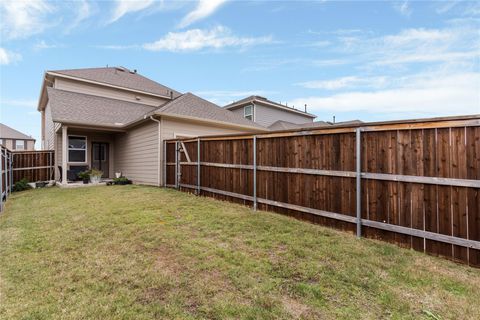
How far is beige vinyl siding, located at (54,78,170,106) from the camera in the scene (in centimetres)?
1412

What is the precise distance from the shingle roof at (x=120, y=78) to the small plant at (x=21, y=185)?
21.1ft

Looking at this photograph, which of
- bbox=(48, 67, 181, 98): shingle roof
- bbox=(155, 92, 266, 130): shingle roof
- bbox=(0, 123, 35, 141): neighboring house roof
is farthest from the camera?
bbox=(0, 123, 35, 141): neighboring house roof

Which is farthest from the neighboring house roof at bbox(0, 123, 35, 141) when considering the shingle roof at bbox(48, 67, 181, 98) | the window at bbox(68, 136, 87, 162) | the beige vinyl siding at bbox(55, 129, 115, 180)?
the window at bbox(68, 136, 87, 162)

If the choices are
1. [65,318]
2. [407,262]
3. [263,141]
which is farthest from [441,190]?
[65,318]

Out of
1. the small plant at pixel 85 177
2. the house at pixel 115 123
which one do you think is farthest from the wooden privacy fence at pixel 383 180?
the small plant at pixel 85 177

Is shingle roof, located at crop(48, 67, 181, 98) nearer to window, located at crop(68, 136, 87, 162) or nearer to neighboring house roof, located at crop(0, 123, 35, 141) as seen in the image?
window, located at crop(68, 136, 87, 162)

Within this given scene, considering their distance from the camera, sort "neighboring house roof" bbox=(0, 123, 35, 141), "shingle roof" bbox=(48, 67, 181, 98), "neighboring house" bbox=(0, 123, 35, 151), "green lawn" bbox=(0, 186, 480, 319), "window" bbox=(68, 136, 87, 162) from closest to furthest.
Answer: "green lawn" bbox=(0, 186, 480, 319) → "window" bbox=(68, 136, 87, 162) → "shingle roof" bbox=(48, 67, 181, 98) → "neighboring house" bbox=(0, 123, 35, 151) → "neighboring house roof" bbox=(0, 123, 35, 141)

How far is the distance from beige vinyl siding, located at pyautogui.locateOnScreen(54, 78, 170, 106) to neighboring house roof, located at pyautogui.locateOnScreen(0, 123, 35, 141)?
1107 inches

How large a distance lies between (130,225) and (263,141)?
3295mm

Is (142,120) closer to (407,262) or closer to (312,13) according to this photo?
(312,13)

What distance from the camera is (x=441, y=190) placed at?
328cm

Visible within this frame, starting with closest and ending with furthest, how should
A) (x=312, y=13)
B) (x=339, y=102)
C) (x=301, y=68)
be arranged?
(x=312, y=13) < (x=301, y=68) < (x=339, y=102)

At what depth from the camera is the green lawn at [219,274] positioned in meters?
2.21

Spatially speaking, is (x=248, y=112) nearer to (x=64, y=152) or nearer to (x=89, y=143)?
(x=89, y=143)
